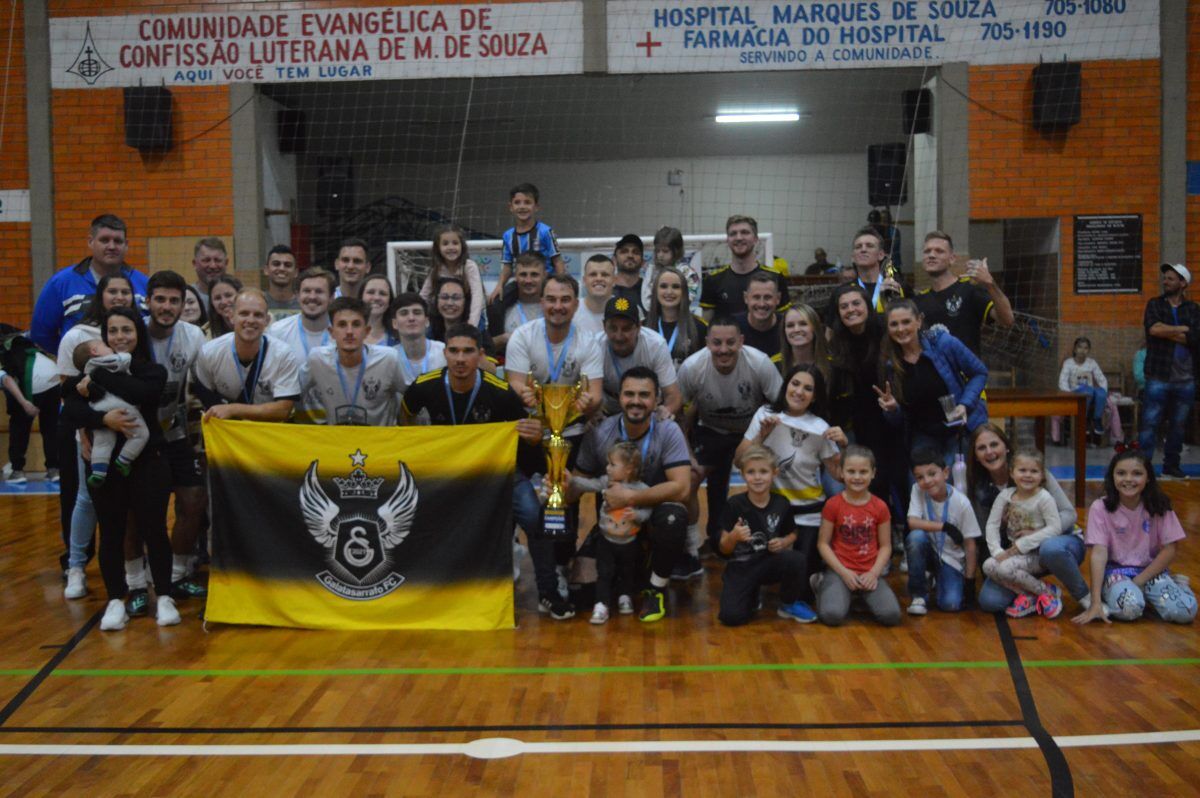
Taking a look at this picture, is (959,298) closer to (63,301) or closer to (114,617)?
(114,617)

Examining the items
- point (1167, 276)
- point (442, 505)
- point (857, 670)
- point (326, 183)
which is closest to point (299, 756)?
point (442, 505)

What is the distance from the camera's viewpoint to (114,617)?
5395 mm

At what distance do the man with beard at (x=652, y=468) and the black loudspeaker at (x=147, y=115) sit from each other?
28.1 feet

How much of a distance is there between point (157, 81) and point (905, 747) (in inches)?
442

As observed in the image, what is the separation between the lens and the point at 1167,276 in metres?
9.77

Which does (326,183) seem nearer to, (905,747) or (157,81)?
(157,81)

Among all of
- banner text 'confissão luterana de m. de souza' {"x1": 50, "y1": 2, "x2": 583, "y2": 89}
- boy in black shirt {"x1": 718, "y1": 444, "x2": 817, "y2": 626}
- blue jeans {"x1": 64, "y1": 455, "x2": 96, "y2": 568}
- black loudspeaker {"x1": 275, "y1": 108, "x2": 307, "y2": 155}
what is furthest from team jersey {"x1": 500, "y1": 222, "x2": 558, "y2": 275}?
black loudspeaker {"x1": 275, "y1": 108, "x2": 307, "y2": 155}

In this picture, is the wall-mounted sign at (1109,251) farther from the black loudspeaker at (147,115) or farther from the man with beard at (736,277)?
the black loudspeaker at (147,115)

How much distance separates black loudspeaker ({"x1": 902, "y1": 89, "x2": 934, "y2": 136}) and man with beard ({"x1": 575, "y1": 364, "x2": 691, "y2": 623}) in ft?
26.0

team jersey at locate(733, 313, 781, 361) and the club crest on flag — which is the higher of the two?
team jersey at locate(733, 313, 781, 361)

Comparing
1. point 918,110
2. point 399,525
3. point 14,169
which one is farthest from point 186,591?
point 918,110

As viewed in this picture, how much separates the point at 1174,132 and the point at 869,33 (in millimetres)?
3433

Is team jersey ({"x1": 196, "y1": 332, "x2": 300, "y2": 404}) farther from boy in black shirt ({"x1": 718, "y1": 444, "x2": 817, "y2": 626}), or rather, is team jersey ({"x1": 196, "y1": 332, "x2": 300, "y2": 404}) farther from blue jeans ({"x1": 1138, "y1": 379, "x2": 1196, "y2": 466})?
blue jeans ({"x1": 1138, "y1": 379, "x2": 1196, "y2": 466})

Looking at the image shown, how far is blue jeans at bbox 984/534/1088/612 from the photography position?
5.37 metres
